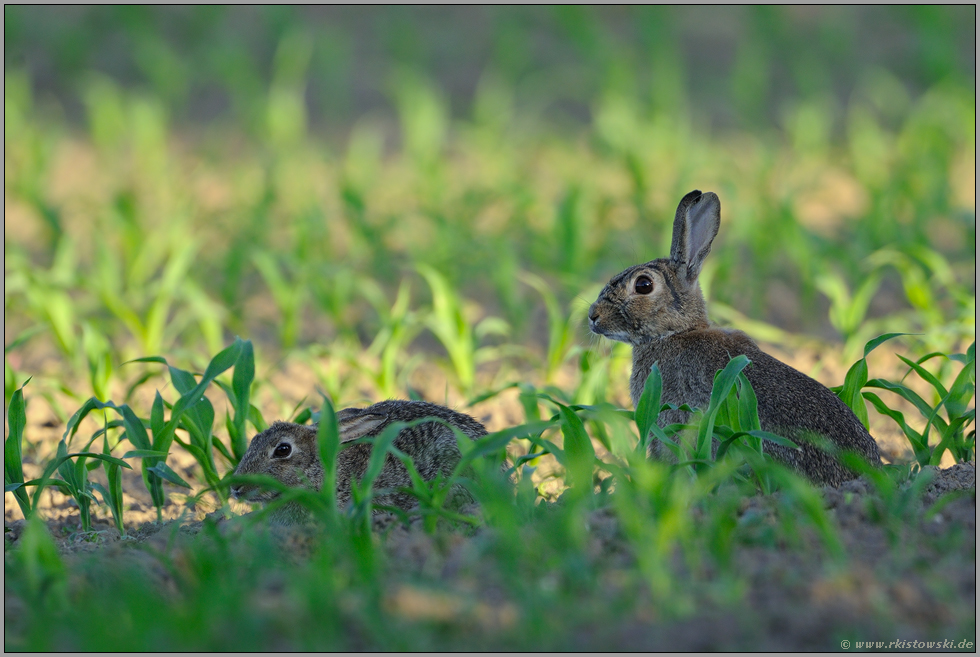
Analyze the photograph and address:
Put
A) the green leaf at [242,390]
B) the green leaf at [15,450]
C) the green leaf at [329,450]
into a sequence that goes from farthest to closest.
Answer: the green leaf at [242,390]
the green leaf at [15,450]
the green leaf at [329,450]

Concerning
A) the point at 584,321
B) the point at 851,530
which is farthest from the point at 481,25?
the point at 851,530

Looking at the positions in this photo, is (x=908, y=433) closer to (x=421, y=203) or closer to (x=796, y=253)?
(x=796, y=253)

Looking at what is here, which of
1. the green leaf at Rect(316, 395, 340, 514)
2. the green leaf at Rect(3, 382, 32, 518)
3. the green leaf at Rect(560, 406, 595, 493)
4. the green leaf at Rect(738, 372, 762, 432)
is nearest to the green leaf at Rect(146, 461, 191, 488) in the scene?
the green leaf at Rect(3, 382, 32, 518)

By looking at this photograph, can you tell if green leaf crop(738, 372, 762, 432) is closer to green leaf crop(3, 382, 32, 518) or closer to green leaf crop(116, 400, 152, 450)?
green leaf crop(116, 400, 152, 450)

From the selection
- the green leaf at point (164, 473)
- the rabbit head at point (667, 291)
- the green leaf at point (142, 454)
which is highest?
the rabbit head at point (667, 291)

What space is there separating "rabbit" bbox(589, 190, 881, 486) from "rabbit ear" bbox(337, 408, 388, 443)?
1081 mm

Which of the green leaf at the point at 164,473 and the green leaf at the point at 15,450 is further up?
the green leaf at the point at 15,450

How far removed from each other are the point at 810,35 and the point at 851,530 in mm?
11284

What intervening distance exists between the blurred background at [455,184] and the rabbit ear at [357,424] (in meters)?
0.99

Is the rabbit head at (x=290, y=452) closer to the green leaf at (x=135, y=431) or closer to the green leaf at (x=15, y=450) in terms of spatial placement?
the green leaf at (x=135, y=431)

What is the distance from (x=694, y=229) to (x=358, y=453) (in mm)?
1739

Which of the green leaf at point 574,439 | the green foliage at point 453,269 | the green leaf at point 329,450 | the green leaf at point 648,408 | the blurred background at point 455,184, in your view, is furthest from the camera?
the blurred background at point 455,184

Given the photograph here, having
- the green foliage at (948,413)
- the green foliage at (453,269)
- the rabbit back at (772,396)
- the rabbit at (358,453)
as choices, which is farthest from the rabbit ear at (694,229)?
the rabbit at (358,453)

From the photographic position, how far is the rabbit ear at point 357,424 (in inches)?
136
